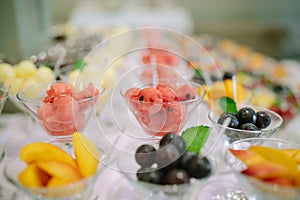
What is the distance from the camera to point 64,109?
0.55 meters

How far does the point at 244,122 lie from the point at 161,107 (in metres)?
0.16

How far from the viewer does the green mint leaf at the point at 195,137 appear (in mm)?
479

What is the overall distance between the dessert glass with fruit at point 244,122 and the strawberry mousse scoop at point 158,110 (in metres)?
0.07

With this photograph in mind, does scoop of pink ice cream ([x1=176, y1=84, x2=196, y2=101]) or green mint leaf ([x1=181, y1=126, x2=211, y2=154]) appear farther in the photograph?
scoop of pink ice cream ([x1=176, y1=84, x2=196, y2=101])

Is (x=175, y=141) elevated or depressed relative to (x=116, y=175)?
elevated

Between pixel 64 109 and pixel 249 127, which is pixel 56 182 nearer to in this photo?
pixel 64 109

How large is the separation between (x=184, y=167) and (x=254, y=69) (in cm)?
112

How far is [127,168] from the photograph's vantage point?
482mm

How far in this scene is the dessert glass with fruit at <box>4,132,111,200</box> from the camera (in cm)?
43

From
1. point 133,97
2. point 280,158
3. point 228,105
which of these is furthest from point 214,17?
point 280,158

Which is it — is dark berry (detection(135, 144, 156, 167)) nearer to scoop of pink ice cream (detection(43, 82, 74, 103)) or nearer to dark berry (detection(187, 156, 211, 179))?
dark berry (detection(187, 156, 211, 179))

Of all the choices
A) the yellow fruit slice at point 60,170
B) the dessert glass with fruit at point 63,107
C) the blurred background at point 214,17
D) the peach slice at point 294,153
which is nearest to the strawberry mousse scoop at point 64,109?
the dessert glass with fruit at point 63,107

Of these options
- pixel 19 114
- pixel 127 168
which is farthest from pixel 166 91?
pixel 19 114

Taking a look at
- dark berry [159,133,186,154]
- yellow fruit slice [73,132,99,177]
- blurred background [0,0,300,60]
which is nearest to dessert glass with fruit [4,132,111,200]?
yellow fruit slice [73,132,99,177]
